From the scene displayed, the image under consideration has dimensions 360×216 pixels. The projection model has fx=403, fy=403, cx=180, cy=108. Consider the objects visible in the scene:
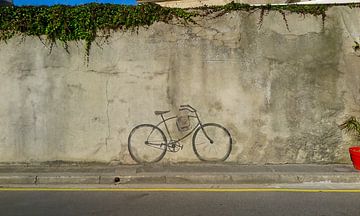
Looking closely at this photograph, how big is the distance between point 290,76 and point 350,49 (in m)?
1.35

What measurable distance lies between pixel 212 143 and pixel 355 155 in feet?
9.23

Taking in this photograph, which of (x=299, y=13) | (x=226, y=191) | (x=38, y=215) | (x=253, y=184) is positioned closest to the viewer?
(x=38, y=215)

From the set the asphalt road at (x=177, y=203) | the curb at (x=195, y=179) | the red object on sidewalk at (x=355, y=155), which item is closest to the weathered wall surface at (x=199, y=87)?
the red object on sidewalk at (x=355, y=155)

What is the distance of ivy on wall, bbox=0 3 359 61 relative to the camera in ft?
27.1

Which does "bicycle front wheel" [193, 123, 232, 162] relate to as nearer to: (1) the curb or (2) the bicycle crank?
(2) the bicycle crank

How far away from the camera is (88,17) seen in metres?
8.28

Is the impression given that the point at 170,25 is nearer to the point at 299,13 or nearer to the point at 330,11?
Result: the point at 299,13

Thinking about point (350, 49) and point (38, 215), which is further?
point (350, 49)

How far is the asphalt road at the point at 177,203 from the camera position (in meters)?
5.68

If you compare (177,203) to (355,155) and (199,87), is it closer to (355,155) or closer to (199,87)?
(199,87)

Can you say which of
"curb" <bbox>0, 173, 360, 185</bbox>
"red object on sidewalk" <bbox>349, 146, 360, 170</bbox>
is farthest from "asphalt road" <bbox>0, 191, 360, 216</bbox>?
"red object on sidewalk" <bbox>349, 146, 360, 170</bbox>

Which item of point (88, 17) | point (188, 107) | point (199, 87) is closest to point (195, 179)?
point (188, 107)

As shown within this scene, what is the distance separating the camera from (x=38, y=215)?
18.2 feet

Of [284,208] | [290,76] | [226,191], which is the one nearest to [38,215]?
[226,191]
